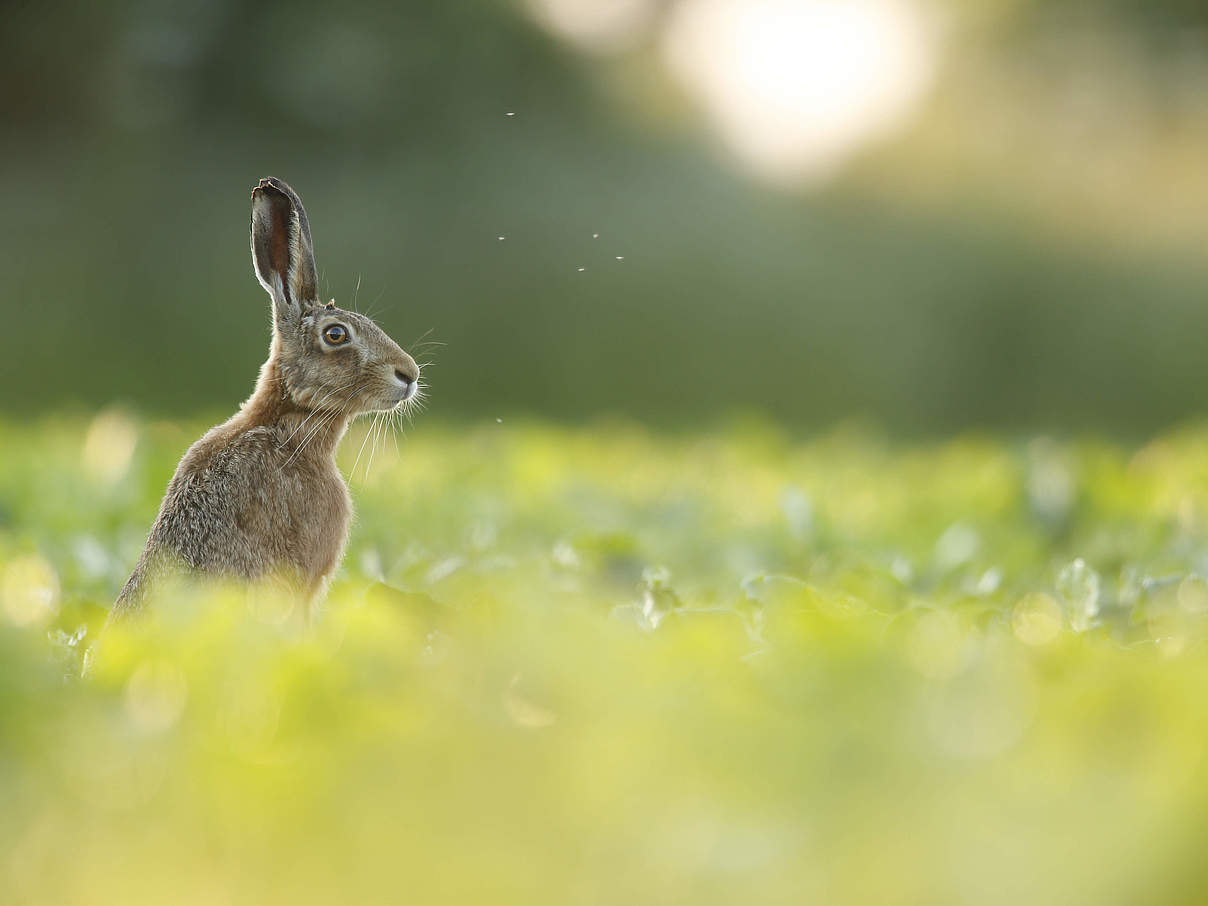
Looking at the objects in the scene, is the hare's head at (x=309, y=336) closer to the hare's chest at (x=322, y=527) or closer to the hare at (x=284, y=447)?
the hare at (x=284, y=447)

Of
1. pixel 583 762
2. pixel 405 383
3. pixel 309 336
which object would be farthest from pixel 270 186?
pixel 583 762

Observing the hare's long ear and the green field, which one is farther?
the hare's long ear

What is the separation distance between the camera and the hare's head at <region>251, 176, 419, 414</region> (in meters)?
2.55

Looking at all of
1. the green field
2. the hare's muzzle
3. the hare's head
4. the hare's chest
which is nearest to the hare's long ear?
the hare's head

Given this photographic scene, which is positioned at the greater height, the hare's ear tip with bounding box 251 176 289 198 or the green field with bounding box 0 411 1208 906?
the hare's ear tip with bounding box 251 176 289 198

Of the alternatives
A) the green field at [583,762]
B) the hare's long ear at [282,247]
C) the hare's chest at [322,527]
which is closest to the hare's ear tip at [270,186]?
the hare's long ear at [282,247]

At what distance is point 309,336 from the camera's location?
8.61ft

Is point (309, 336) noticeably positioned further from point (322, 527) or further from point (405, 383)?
point (322, 527)

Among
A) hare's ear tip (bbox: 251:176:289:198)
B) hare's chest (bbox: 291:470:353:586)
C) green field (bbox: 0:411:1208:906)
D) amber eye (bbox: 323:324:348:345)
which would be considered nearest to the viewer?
green field (bbox: 0:411:1208:906)

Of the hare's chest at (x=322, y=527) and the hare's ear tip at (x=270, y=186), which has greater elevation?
the hare's ear tip at (x=270, y=186)

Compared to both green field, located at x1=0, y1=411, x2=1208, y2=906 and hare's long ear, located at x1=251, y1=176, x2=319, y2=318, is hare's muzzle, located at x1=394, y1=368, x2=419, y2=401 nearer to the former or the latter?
hare's long ear, located at x1=251, y1=176, x2=319, y2=318

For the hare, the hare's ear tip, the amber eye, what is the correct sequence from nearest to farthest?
the hare, the hare's ear tip, the amber eye

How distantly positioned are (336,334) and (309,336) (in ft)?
0.18

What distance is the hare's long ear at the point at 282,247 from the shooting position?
2523 millimetres
